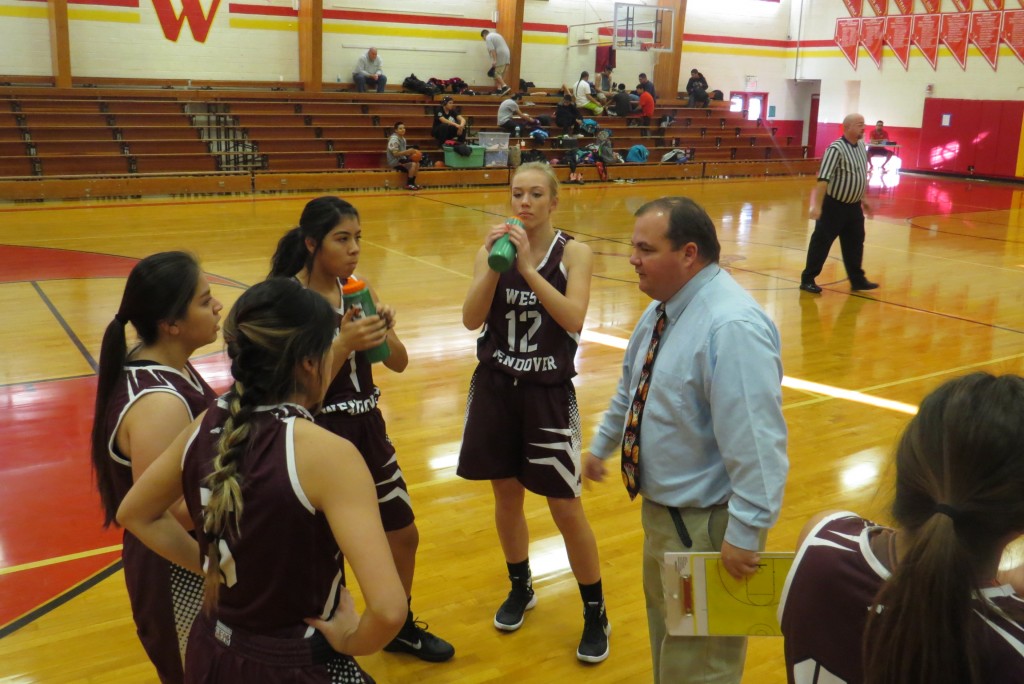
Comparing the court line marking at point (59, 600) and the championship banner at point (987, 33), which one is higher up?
the championship banner at point (987, 33)

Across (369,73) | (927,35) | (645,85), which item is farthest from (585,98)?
(927,35)

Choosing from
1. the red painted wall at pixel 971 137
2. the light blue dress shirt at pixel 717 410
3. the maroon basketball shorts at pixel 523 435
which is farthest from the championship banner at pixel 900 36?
the light blue dress shirt at pixel 717 410

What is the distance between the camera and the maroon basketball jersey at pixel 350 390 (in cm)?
285

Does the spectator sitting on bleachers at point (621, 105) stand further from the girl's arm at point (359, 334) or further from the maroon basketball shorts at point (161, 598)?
the maroon basketball shorts at point (161, 598)

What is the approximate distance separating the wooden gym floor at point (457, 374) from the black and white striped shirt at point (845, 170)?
1065 millimetres

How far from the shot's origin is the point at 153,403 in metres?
2.13

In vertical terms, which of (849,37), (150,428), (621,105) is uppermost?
(849,37)

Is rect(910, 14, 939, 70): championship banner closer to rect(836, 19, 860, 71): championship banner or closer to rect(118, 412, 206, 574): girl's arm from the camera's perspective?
rect(836, 19, 860, 71): championship banner

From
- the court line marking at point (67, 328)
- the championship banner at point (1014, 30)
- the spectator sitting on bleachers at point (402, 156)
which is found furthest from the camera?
the championship banner at point (1014, 30)

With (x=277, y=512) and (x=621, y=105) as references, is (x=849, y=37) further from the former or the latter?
(x=277, y=512)

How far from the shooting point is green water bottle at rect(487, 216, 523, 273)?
112 inches

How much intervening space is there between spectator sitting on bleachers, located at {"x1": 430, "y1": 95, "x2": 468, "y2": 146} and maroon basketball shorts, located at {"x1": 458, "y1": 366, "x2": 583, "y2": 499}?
15.5 metres

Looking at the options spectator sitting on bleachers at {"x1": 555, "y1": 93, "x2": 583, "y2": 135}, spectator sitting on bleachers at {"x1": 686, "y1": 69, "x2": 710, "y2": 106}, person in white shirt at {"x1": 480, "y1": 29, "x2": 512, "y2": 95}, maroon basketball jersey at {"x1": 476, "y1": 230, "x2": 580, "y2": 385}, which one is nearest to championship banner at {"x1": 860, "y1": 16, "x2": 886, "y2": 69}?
spectator sitting on bleachers at {"x1": 686, "y1": 69, "x2": 710, "y2": 106}

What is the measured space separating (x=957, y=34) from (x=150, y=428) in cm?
2574
